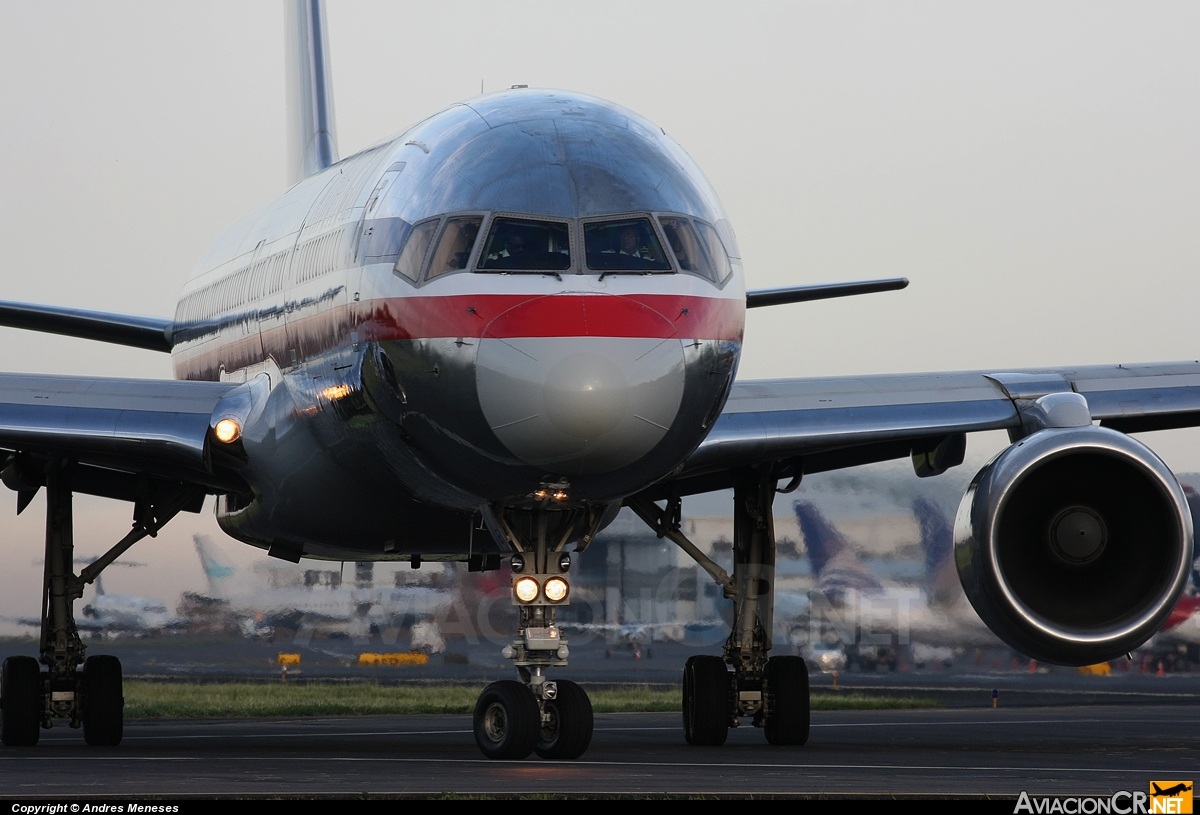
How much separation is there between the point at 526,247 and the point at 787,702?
6808mm

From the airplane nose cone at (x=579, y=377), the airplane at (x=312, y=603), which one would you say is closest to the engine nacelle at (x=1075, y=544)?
the airplane nose cone at (x=579, y=377)

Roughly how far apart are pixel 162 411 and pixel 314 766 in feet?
12.2

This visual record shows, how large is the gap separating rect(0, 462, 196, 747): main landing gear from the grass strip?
7.38 m

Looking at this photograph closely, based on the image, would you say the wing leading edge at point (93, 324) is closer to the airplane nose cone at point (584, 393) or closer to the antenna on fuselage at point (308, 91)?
the antenna on fuselage at point (308, 91)

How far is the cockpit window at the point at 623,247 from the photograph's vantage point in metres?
11.5

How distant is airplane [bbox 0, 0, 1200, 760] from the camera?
450 inches

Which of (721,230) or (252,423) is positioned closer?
(721,230)

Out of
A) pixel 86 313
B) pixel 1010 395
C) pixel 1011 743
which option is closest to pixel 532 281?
pixel 1010 395

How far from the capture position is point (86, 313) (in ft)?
63.4

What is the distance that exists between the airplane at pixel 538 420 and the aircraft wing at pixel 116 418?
26 mm

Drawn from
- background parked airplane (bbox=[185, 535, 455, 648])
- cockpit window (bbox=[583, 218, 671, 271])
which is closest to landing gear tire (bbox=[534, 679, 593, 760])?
cockpit window (bbox=[583, 218, 671, 271])

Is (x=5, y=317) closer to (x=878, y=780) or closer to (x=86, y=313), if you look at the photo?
(x=86, y=313)

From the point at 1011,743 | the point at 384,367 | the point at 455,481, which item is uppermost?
the point at 384,367

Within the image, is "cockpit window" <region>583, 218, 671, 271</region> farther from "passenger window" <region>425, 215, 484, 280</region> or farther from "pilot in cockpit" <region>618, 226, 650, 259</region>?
"passenger window" <region>425, 215, 484, 280</region>
